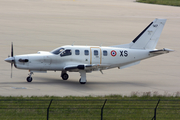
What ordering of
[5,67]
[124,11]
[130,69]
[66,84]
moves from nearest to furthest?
[66,84] < [5,67] < [130,69] < [124,11]

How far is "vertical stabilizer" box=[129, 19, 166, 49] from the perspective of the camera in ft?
82.3

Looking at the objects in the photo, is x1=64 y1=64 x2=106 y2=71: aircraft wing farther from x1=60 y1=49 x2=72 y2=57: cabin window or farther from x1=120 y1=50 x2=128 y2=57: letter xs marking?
x1=120 y1=50 x2=128 y2=57: letter xs marking

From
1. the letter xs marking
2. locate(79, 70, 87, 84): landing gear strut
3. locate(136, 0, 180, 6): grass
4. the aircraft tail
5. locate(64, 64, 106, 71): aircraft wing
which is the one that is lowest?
locate(79, 70, 87, 84): landing gear strut

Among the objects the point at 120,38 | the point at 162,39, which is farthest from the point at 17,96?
the point at 162,39

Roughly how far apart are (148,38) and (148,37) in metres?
0.07

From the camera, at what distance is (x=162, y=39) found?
158 ft

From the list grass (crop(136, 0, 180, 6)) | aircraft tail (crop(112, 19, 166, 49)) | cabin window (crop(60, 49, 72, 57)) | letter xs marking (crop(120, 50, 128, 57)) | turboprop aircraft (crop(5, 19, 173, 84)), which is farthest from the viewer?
grass (crop(136, 0, 180, 6))

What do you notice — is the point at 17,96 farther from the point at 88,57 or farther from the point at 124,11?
the point at 124,11

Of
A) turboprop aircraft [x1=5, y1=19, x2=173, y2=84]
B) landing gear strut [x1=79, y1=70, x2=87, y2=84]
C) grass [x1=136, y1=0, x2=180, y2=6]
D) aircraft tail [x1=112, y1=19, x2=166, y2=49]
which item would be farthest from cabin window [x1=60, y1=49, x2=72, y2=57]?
grass [x1=136, y1=0, x2=180, y2=6]

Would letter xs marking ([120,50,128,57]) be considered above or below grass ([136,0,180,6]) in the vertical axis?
below

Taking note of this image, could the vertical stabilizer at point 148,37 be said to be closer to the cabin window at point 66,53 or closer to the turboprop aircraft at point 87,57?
the turboprop aircraft at point 87,57

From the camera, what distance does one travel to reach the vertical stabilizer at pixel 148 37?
2509 cm

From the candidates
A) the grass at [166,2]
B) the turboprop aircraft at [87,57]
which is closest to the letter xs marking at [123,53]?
the turboprop aircraft at [87,57]

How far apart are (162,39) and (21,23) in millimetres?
22167
